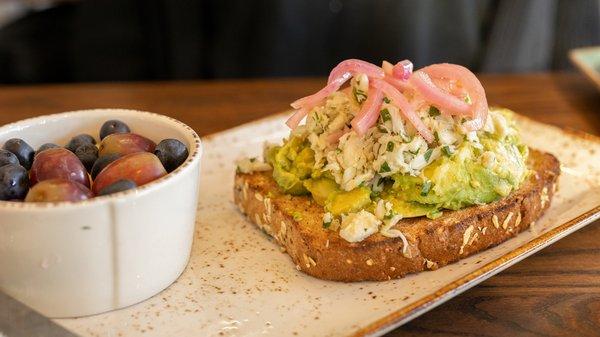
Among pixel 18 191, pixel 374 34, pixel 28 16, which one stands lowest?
pixel 28 16

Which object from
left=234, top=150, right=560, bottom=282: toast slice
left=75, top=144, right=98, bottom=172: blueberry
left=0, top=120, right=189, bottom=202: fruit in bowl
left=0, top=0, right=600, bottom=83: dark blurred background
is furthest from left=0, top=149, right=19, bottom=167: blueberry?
left=0, top=0, right=600, bottom=83: dark blurred background

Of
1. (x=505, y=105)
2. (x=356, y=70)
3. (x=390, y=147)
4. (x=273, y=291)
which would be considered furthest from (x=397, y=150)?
(x=505, y=105)

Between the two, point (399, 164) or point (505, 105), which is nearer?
point (399, 164)

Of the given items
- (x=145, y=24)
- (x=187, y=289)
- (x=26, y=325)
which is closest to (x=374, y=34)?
(x=145, y=24)

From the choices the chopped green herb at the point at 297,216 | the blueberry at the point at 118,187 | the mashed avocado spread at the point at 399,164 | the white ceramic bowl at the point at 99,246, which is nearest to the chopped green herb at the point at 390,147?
the mashed avocado spread at the point at 399,164

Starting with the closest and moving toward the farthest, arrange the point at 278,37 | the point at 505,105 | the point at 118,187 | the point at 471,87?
the point at 118,187, the point at 471,87, the point at 505,105, the point at 278,37

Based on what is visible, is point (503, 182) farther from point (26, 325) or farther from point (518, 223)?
point (26, 325)

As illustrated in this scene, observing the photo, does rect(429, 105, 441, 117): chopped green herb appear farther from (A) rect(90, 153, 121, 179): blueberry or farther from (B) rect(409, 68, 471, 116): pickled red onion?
(A) rect(90, 153, 121, 179): blueberry

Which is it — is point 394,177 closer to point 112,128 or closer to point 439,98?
point 439,98
